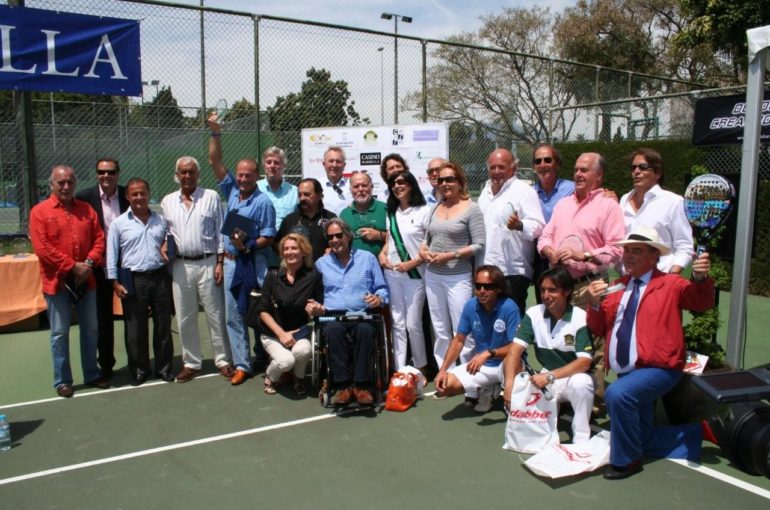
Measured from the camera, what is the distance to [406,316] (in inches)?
194

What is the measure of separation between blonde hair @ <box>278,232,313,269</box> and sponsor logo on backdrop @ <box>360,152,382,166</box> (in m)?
3.12

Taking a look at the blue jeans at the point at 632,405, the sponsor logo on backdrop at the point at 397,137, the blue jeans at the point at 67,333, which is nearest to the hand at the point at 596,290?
the blue jeans at the point at 632,405

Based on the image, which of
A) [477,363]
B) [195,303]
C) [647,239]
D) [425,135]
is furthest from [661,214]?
[425,135]

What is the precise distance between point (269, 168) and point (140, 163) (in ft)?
10.2

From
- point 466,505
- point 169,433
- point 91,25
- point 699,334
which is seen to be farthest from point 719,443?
point 91,25

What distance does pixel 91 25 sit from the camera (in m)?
6.36

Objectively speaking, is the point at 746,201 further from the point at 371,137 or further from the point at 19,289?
the point at 19,289

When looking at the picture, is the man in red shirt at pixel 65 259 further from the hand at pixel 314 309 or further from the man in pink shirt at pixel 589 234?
the man in pink shirt at pixel 589 234

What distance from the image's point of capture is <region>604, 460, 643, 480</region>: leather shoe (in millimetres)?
3305

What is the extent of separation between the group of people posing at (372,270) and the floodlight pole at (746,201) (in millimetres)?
339

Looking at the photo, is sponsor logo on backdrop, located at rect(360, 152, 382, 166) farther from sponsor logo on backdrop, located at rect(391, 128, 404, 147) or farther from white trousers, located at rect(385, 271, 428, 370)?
white trousers, located at rect(385, 271, 428, 370)

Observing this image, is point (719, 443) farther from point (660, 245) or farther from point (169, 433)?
point (169, 433)

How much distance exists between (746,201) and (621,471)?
1.88 meters

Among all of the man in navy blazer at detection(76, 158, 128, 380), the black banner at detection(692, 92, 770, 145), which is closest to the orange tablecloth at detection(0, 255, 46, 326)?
the man in navy blazer at detection(76, 158, 128, 380)
